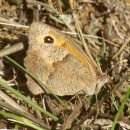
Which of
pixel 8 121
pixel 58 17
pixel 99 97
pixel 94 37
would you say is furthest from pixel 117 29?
pixel 8 121

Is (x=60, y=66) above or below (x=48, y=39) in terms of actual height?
below

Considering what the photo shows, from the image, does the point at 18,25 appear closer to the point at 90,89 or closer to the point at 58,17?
the point at 58,17

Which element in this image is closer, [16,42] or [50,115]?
[50,115]

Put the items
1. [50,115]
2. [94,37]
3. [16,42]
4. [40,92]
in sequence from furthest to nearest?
[94,37] → [16,42] → [40,92] → [50,115]

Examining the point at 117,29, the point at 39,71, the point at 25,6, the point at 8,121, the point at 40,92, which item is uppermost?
the point at 25,6

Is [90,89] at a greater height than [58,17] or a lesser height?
lesser

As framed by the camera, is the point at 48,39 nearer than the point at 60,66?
Yes

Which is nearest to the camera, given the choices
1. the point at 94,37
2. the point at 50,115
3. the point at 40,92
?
the point at 50,115

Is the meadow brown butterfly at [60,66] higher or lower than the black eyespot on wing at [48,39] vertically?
lower

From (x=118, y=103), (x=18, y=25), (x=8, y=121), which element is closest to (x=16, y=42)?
(x=18, y=25)

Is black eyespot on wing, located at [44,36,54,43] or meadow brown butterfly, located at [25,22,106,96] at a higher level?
black eyespot on wing, located at [44,36,54,43]
